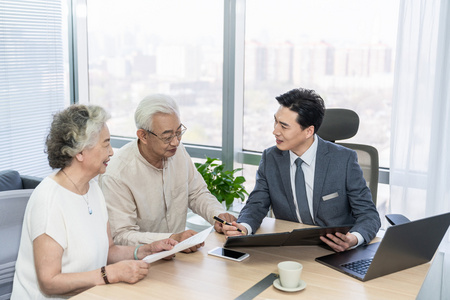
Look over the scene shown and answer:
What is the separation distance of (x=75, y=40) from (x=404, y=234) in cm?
401

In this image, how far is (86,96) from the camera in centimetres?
517

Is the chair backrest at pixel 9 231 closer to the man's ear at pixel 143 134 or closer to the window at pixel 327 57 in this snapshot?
the man's ear at pixel 143 134

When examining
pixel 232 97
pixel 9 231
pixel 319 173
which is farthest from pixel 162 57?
pixel 9 231

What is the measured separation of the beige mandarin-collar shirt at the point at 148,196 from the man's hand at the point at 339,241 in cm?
71

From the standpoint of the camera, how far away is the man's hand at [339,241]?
2184 mm

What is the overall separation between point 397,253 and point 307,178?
75cm

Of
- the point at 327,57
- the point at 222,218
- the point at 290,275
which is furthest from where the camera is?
the point at 327,57

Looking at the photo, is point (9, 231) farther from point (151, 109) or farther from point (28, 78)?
point (28, 78)

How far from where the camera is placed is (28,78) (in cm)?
461

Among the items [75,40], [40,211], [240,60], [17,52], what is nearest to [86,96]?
[75,40]

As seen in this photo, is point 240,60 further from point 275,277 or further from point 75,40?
point 275,277

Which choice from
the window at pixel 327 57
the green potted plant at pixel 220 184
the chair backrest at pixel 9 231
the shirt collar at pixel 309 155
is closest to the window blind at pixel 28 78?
the green potted plant at pixel 220 184

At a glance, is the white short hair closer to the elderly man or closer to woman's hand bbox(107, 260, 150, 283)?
the elderly man

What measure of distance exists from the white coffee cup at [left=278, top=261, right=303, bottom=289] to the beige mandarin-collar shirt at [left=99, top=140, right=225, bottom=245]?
27.7 inches
